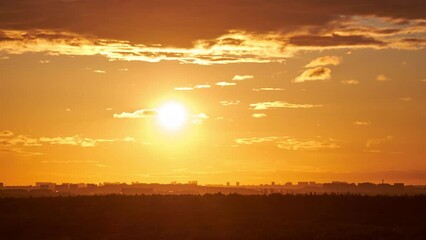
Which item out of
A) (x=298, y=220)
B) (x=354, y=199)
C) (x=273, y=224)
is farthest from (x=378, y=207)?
(x=273, y=224)

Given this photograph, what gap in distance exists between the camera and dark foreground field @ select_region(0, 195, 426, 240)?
2522 inches

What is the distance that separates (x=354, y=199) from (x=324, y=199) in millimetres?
2983

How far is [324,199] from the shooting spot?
83.8 m

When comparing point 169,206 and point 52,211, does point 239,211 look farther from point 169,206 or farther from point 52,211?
point 52,211

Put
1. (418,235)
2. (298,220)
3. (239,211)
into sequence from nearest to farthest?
(418,235) < (298,220) < (239,211)

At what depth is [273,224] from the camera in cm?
6825

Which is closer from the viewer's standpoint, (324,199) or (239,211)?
(239,211)

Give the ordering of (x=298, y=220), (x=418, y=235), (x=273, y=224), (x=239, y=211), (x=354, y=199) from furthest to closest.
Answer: (x=354, y=199) → (x=239, y=211) → (x=298, y=220) → (x=273, y=224) → (x=418, y=235)

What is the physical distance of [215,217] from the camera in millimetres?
75188

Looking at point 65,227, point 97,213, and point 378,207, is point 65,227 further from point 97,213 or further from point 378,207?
point 378,207

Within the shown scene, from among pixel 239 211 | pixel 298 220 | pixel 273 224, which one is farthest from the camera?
pixel 239 211

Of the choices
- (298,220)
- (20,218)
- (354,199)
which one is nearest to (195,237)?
(298,220)

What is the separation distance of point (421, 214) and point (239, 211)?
17122mm

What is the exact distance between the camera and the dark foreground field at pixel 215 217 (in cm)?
6406
